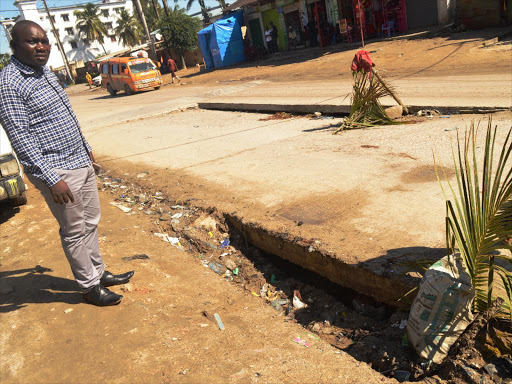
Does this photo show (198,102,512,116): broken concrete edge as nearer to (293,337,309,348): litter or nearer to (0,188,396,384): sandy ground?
(0,188,396,384): sandy ground

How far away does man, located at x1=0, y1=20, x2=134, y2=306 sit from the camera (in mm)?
2898

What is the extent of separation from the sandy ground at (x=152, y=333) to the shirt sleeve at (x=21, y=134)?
110 centimetres

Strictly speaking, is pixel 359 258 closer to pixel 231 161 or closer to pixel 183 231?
pixel 183 231

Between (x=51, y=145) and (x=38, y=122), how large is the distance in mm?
169

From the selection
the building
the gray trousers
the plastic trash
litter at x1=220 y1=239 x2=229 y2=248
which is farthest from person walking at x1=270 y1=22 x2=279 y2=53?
the plastic trash

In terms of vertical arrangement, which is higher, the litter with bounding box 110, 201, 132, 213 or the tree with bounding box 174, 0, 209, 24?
the tree with bounding box 174, 0, 209, 24

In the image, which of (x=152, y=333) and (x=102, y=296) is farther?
(x=102, y=296)

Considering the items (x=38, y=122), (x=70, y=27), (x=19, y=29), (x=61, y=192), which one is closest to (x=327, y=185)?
(x=61, y=192)

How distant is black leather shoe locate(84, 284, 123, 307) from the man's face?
1.66m

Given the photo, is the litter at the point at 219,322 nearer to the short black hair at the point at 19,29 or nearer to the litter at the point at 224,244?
the litter at the point at 224,244

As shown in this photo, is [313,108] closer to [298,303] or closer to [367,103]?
[367,103]

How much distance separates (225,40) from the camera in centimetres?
2981

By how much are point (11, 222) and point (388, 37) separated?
62.2 ft

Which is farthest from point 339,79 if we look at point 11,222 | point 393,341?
point 393,341
